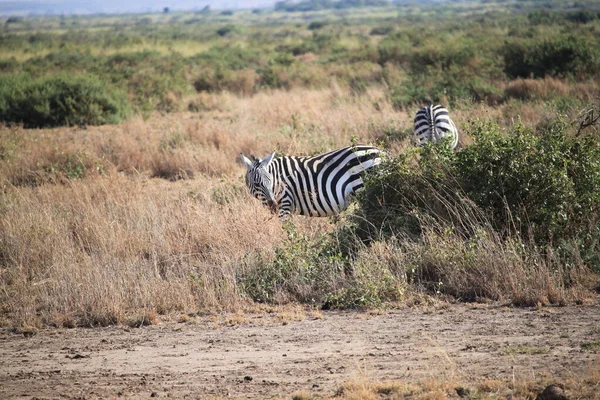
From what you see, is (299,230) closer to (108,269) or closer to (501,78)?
(108,269)

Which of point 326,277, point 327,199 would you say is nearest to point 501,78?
point 327,199

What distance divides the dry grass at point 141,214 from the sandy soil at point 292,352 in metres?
0.42

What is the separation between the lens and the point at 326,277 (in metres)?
7.25

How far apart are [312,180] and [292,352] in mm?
3497

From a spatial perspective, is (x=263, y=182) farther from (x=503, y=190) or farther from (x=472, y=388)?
(x=472, y=388)

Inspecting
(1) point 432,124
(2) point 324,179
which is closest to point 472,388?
(2) point 324,179

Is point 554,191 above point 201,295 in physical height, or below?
above

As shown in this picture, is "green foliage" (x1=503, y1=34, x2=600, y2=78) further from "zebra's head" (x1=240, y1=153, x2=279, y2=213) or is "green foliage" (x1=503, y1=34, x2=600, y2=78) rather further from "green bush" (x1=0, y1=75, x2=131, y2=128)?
"zebra's head" (x1=240, y1=153, x2=279, y2=213)

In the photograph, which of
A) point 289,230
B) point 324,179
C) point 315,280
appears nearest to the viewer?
point 315,280

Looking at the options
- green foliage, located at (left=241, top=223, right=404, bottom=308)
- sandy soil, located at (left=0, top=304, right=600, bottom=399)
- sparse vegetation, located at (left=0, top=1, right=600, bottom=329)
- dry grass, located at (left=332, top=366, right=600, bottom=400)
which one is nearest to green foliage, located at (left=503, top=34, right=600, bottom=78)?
sparse vegetation, located at (left=0, top=1, right=600, bottom=329)

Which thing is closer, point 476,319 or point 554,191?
point 476,319

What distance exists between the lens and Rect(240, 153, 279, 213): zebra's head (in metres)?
8.91

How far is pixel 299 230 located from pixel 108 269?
240 cm

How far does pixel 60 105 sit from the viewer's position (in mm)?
17500
